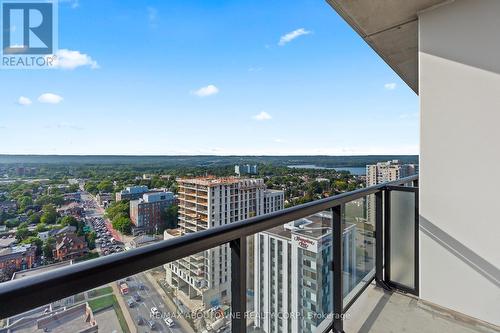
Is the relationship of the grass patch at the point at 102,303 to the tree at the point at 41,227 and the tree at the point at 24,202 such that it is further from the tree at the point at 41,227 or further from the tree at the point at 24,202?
the tree at the point at 24,202

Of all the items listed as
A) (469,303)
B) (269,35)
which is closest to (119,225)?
(469,303)

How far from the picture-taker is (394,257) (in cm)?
278

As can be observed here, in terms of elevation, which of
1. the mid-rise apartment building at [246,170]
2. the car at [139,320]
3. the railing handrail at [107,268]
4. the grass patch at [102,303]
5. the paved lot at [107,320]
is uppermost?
the mid-rise apartment building at [246,170]

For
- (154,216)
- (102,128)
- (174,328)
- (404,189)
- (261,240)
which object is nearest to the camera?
(174,328)

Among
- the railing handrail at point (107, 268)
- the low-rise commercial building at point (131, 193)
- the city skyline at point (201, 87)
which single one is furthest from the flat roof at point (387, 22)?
the low-rise commercial building at point (131, 193)

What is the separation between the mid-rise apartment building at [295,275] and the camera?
1.44 meters

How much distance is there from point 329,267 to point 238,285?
3.50ft

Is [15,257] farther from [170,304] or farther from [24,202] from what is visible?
[24,202]

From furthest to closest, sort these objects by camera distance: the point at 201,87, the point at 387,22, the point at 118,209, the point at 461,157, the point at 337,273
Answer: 1. the point at 201,87
2. the point at 118,209
3. the point at 387,22
4. the point at 461,157
5. the point at 337,273

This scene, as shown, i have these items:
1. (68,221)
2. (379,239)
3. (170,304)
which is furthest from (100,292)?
(68,221)

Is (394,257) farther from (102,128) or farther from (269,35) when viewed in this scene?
(102,128)

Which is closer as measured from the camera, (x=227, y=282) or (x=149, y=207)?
(x=227, y=282)

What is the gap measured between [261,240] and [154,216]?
3762mm

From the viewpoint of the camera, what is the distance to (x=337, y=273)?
1961 mm
